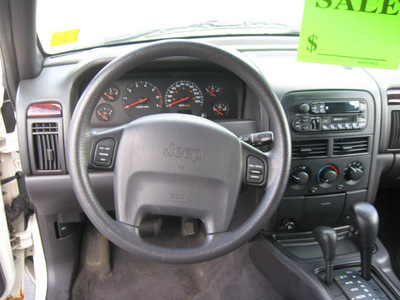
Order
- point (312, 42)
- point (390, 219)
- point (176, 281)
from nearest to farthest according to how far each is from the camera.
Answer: point (312, 42) < point (176, 281) < point (390, 219)

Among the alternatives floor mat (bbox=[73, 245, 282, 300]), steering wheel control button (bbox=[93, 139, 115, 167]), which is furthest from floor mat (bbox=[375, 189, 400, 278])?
steering wheel control button (bbox=[93, 139, 115, 167])

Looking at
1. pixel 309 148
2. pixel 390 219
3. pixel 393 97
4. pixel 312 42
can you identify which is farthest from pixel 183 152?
pixel 390 219

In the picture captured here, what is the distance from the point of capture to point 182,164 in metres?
0.97

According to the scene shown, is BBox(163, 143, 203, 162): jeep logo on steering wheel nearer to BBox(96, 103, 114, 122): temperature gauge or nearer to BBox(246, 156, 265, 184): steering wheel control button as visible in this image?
BBox(246, 156, 265, 184): steering wheel control button

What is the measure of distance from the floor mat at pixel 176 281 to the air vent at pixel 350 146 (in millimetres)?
723

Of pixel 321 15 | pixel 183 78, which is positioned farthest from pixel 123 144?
pixel 321 15

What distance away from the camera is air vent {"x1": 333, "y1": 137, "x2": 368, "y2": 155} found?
1421 millimetres

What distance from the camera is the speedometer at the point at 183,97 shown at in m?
1.37

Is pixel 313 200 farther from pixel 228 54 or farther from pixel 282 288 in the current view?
pixel 228 54

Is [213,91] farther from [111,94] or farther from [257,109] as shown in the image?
[111,94]

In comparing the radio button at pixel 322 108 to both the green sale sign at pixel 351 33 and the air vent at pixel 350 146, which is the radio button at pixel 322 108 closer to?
the air vent at pixel 350 146

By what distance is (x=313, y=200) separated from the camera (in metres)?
1.49

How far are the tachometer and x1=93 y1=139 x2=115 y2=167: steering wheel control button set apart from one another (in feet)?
1.23

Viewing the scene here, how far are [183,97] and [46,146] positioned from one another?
55 centimetres
